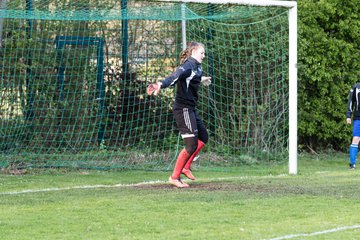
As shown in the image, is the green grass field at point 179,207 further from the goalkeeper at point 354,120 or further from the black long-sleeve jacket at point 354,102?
the black long-sleeve jacket at point 354,102

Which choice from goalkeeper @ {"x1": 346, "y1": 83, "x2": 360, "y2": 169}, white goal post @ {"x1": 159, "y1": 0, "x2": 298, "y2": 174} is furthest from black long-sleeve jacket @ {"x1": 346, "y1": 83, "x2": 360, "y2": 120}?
white goal post @ {"x1": 159, "y1": 0, "x2": 298, "y2": 174}

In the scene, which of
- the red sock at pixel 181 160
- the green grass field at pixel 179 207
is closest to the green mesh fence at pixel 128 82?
the green grass field at pixel 179 207

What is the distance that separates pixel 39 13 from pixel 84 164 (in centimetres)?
286

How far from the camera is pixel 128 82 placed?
1606 centimetres

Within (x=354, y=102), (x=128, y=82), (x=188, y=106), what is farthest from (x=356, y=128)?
(x=188, y=106)

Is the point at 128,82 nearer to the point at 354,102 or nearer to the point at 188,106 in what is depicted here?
the point at 354,102

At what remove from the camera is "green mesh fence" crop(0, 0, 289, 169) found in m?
14.8

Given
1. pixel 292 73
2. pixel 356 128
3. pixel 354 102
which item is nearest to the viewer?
pixel 292 73

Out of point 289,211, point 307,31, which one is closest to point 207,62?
point 307,31

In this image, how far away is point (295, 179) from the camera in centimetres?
1259

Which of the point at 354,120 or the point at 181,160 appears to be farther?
the point at 354,120

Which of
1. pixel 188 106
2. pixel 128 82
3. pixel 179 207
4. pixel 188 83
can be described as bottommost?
pixel 179 207

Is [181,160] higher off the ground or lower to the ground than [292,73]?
lower

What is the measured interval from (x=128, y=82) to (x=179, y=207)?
7125 mm
